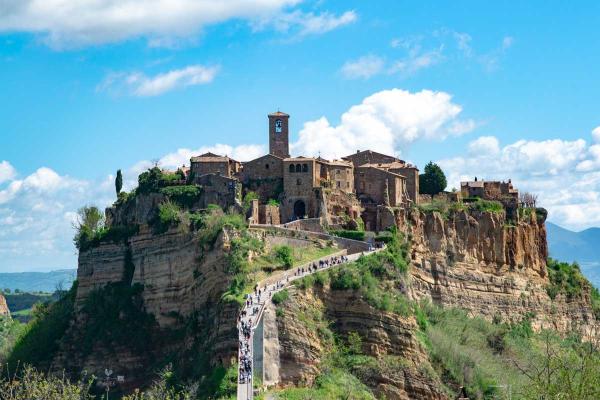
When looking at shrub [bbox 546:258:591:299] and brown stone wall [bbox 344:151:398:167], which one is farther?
shrub [bbox 546:258:591:299]

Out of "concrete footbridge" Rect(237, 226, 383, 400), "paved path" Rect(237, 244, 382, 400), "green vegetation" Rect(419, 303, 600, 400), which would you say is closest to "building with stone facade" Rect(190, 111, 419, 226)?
"concrete footbridge" Rect(237, 226, 383, 400)

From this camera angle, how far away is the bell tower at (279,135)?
98.3 m

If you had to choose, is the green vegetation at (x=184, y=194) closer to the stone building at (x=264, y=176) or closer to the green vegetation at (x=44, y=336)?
the stone building at (x=264, y=176)

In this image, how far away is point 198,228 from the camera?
291ft

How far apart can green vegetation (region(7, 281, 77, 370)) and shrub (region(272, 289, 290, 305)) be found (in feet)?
92.5

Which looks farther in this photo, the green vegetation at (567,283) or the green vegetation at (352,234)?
the green vegetation at (567,283)

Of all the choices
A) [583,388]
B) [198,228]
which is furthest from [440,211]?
[583,388]

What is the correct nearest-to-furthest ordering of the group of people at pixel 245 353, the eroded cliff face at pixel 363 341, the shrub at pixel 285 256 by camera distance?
the group of people at pixel 245 353, the eroded cliff face at pixel 363 341, the shrub at pixel 285 256

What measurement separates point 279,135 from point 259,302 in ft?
86.2

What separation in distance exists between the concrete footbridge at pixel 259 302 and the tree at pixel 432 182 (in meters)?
16.4

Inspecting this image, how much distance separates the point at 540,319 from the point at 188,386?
40413mm

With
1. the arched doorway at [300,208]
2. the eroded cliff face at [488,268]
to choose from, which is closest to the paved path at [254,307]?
the arched doorway at [300,208]

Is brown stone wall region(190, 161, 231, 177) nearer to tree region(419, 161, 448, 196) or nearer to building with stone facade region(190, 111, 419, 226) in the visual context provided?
building with stone facade region(190, 111, 419, 226)

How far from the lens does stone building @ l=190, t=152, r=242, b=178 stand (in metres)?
95.5
